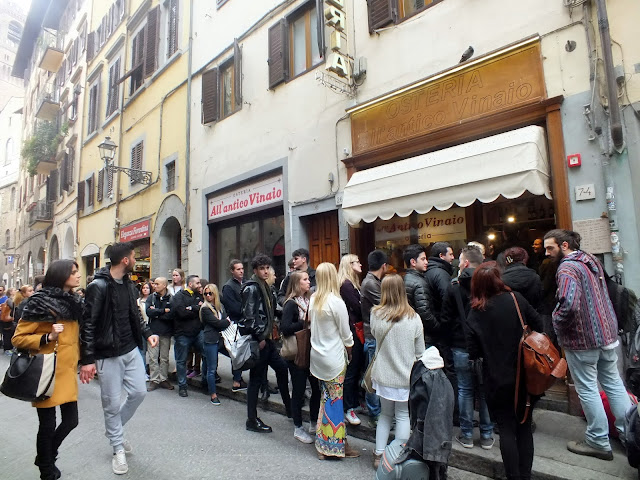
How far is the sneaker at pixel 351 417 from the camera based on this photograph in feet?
14.8

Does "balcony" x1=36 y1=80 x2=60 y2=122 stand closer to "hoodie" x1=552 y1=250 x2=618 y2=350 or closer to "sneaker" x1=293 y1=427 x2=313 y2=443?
"sneaker" x1=293 y1=427 x2=313 y2=443

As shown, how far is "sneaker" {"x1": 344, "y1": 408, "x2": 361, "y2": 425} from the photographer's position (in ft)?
14.8

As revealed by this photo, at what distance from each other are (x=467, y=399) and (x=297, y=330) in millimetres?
1718

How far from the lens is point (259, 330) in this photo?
4.58 m

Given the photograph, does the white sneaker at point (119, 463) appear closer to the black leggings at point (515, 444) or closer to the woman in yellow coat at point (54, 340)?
the woman in yellow coat at point (54, 340)

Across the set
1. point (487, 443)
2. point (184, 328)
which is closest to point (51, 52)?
point (184, 328)

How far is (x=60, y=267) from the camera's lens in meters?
3.57

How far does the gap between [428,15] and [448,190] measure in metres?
2.92

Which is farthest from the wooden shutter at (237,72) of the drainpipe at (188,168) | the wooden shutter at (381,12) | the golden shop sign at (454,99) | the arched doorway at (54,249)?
the arched doorway at (54,249)

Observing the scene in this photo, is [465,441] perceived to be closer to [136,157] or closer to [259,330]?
[259,330]

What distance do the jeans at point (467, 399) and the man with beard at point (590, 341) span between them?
2.34 ft

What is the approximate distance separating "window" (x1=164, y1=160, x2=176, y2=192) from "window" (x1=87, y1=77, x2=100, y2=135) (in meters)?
7.47

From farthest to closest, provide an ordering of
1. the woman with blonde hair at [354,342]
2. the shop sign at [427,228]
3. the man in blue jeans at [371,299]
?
the shop sign at [427,228] → the woman with blonde hair at [354,342] → the man in blue jeans at [371,299]

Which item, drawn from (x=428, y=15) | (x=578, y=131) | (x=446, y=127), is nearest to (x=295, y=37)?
(x=428, y=15)
